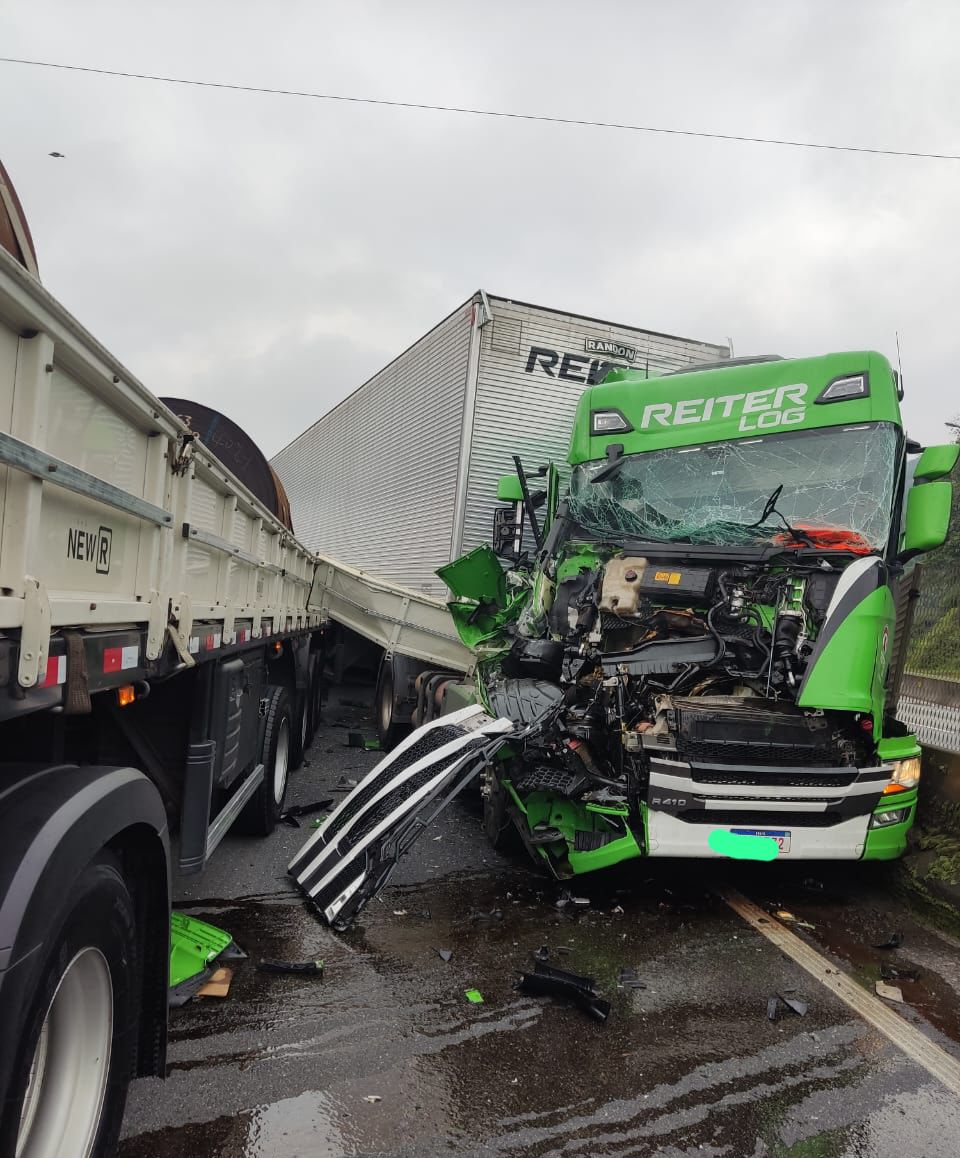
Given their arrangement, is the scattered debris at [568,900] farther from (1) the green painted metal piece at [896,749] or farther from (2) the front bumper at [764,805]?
(1) the green painted metal piece at [896,749]

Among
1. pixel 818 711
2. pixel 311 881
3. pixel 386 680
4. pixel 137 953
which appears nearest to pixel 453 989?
pixel 311 881

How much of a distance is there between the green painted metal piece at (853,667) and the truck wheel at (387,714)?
5.23 metres

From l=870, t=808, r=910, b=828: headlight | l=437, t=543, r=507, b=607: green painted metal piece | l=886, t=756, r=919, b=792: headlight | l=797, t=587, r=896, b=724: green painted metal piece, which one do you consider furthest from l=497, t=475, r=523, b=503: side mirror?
l=870, t=808, r=910, b=828: headlight

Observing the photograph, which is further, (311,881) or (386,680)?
(386,680)

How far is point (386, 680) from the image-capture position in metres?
8.88

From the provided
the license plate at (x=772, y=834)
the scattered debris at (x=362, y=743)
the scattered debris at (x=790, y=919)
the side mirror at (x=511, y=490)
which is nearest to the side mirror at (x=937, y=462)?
the license plate at (x=772, y=834)

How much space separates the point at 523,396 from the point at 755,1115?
7.04m

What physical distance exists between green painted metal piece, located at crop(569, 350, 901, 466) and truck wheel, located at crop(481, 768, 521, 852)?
8.05 feet

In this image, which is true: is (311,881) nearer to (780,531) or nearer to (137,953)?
(137,953)

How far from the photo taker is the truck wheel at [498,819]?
500 centimetres

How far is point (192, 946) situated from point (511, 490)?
446 centimetres

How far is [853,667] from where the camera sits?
13.2ft

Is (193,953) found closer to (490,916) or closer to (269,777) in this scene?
(490,916)

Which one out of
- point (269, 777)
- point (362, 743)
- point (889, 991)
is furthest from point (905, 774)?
point (362, 743)
